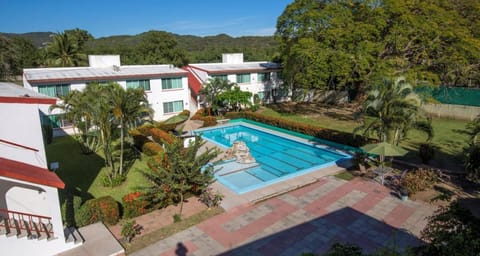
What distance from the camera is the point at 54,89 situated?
86.9 feet

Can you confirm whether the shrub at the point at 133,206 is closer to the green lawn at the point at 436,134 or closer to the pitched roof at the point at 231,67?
the green lawn at the point at 436,134

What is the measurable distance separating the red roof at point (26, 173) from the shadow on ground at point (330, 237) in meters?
6.66

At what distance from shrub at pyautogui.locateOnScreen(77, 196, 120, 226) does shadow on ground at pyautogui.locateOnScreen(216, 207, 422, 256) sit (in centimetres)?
540

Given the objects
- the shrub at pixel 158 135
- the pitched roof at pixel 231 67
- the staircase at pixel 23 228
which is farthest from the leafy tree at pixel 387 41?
the staircase at pixel 23 228

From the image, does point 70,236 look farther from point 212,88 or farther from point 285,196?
point 212,88

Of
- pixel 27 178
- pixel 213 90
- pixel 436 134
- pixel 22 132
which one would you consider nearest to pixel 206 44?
pixel 213 90

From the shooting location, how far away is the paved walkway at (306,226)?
10922 mm

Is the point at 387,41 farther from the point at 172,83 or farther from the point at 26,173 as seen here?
the point at 26,173

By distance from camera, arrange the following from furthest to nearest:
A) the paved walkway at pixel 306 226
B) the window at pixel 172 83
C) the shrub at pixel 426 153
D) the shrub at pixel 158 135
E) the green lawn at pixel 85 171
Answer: the window at pixel 172 83, the shrub at pixel 158 135, the shrub at pixel 426 153, the green lawn at pixel 85 171, the paved walkway at pixel 306 226

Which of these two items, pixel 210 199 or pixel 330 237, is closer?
pixel 330 237

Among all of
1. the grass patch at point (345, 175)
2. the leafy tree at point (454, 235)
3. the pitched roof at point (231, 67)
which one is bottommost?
the grass patch at point (345, 175)

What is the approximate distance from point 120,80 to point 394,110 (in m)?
24.8

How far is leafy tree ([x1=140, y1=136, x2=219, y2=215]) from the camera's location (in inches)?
500

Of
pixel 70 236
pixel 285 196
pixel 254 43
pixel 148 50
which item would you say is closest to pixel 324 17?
pixel 285 196
